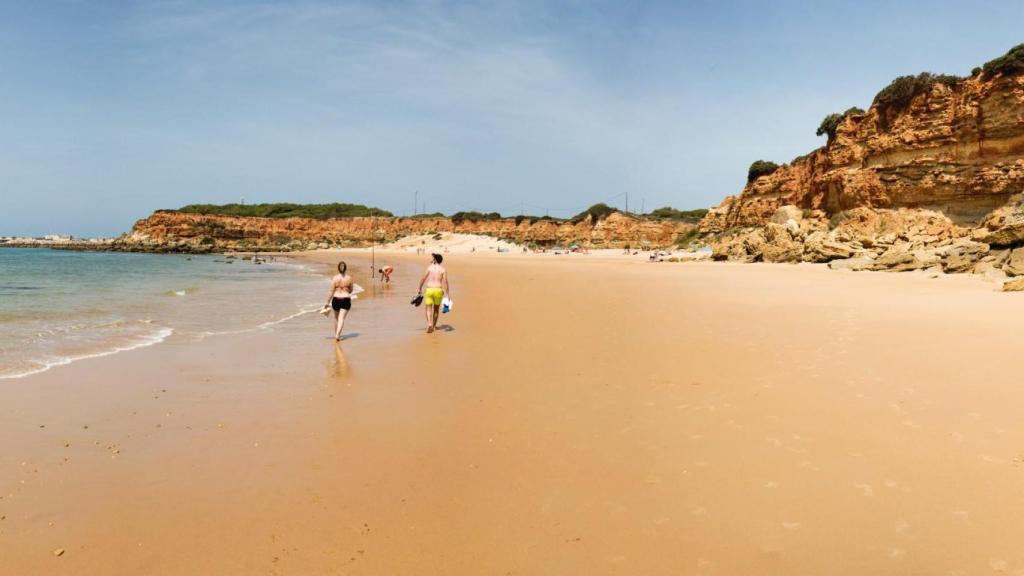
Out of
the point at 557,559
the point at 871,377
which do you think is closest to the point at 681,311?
the point at 871,377

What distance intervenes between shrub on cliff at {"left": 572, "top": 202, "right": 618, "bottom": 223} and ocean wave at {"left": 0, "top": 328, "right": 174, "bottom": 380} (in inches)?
3047

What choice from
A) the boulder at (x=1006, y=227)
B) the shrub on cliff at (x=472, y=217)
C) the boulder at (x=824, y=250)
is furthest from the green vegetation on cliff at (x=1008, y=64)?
the shrub on cliff at (x=472, y=217)

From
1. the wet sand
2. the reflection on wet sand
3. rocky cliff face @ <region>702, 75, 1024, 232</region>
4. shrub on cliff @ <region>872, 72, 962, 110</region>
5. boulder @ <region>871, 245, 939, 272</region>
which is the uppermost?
shrub on cliff @ <region>872, 72, 962, 110</region>

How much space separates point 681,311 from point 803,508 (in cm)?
960

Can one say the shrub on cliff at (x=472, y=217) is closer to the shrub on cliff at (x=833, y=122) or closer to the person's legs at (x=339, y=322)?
the shrub on cliff at (x=833, y=122)

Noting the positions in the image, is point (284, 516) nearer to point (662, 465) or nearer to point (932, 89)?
point (662, 465)

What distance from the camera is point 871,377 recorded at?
6609 mm

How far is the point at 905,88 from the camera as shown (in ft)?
107

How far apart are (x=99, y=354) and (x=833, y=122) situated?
1638 inches

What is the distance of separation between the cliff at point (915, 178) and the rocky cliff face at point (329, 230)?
44184 millimetres

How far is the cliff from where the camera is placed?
27.7 meters

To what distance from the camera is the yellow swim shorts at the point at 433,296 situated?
37.0 feet

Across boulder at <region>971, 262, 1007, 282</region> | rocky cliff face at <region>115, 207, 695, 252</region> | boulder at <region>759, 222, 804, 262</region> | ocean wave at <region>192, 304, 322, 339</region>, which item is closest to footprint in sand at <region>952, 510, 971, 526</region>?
ocean wave at <region>192, 304, 322, 339</region>

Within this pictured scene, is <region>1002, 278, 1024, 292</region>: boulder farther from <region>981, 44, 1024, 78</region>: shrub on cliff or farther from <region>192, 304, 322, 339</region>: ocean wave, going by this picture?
<region>981, 44, 1024, 78</region>: shrub on cliff
